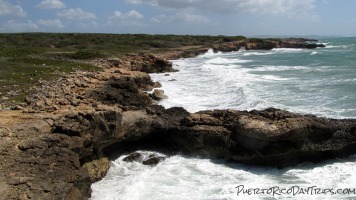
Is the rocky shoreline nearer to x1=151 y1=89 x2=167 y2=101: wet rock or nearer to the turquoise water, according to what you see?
the turquoise water

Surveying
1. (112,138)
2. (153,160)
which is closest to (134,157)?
(153,160)

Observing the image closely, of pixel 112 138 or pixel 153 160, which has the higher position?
pixel 112 138

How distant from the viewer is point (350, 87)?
28984mm

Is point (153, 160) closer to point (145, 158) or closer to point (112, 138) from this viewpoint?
point (145, 158)

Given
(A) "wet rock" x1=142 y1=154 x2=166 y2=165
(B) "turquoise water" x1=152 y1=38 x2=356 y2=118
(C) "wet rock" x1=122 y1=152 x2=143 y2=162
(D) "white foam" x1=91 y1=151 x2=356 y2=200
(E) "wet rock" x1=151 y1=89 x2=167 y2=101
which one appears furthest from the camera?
(E) "wet rock" x1=151 y1=89 x2=167 y2=101

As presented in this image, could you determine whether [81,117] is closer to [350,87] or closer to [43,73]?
[43,73]

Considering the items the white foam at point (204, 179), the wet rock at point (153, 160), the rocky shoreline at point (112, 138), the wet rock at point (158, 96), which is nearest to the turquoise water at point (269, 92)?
the wet rock at point (158, 96)

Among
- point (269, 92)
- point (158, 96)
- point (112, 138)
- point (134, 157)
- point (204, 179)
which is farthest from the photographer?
point (269, 92)

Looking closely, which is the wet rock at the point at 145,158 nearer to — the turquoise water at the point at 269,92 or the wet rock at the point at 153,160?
the wet rock at the point at 153,160

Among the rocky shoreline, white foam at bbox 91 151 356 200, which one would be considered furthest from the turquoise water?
white foam at bbox 91 151 356 200

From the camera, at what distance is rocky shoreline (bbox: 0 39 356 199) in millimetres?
10617

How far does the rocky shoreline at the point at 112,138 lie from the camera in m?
10.6

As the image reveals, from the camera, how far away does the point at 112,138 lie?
1519 centimetres

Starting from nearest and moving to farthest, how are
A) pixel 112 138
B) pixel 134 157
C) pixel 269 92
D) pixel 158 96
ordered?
pixel 112 138
pixel 134 157
pixel 158 96
pixel 269 92
